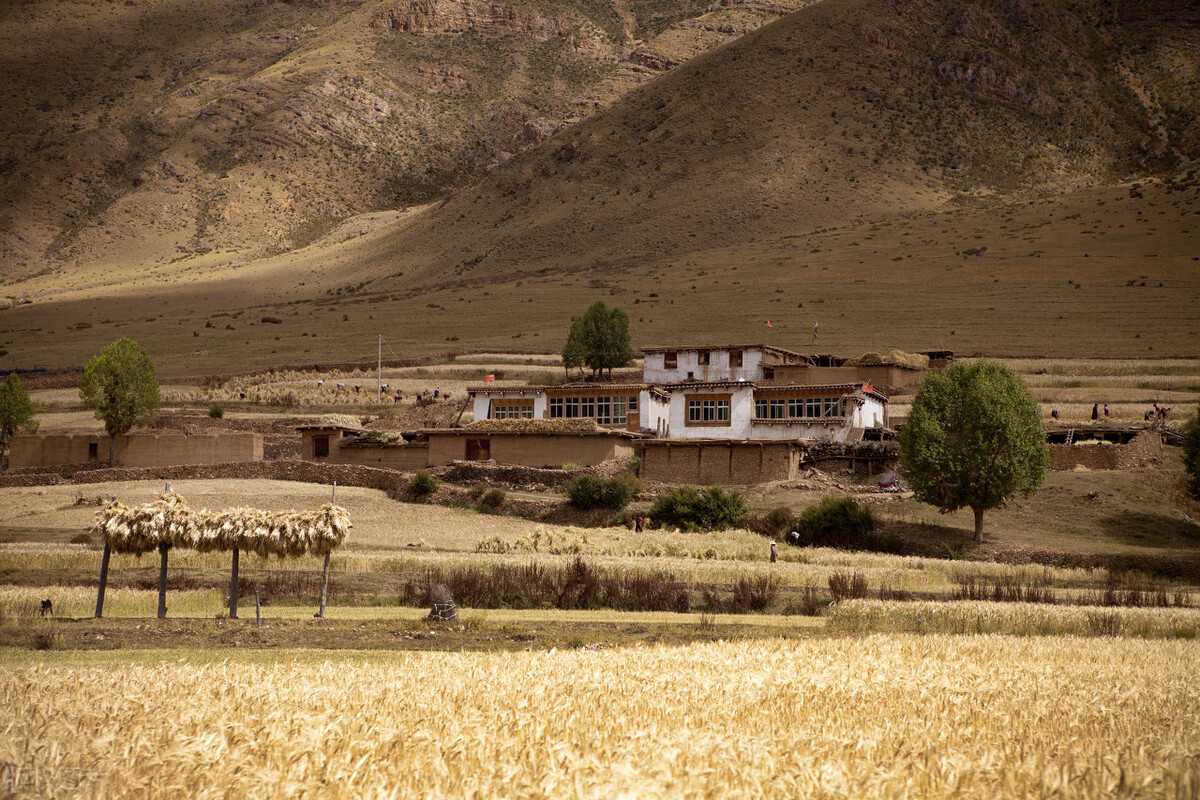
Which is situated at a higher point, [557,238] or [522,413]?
[557,238]

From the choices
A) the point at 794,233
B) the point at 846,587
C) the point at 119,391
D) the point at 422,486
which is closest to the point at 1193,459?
the point at 846,587

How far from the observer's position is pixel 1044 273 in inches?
4151

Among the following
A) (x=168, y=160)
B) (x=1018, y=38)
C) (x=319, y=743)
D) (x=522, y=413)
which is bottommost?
(x=319, y=743)

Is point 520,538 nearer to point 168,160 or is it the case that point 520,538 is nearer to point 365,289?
point 365,289

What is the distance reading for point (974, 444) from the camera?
4297 centimetres

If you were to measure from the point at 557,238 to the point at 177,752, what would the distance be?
486 ft

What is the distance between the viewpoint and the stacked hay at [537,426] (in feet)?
175

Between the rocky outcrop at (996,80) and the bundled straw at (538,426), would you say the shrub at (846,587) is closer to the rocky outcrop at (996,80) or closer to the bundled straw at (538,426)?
the bundled straw at (538,426)

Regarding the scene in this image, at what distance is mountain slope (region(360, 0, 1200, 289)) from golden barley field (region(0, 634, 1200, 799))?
123916mm

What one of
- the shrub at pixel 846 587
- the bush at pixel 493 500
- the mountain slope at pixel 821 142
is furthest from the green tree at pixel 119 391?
the mountain slope at pixel 821 142

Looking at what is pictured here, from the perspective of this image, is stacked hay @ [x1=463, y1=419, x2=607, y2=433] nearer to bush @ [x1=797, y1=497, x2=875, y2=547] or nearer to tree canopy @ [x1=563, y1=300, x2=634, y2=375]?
bush @ [x1=797, y1=497, x2=875, y2=547]

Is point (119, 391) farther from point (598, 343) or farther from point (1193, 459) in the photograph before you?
point (1193, 459)

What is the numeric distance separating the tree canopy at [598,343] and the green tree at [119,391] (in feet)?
99.6

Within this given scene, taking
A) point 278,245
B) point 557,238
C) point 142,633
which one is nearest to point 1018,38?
point 557,238
